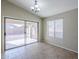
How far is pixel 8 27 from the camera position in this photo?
15.3 ft

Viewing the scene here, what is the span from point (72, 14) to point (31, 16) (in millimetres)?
3024

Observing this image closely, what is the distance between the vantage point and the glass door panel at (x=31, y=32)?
589 cm

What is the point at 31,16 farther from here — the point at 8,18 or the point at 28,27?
the point at 8,18

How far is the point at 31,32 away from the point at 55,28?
1.97m

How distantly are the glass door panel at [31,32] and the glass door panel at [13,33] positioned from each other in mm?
478

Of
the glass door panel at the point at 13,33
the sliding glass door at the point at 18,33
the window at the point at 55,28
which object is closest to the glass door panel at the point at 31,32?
the sliding glass door at the point at 18,33

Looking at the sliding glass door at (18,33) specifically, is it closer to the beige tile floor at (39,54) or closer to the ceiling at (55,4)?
the beige tile floor at (39,54)

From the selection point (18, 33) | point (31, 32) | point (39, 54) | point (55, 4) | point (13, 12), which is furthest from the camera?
point (31, 32)

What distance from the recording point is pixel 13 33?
195 inches

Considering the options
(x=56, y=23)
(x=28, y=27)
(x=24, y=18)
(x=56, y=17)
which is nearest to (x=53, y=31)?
(x=56, y=23)

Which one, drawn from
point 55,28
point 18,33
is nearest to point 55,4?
point 55,28

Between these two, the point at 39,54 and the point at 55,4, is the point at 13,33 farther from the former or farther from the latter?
the point at 55,4

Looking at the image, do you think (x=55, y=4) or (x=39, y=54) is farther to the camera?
(x=55, y=4)

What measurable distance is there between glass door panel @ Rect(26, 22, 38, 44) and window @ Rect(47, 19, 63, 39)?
3.90 ft
